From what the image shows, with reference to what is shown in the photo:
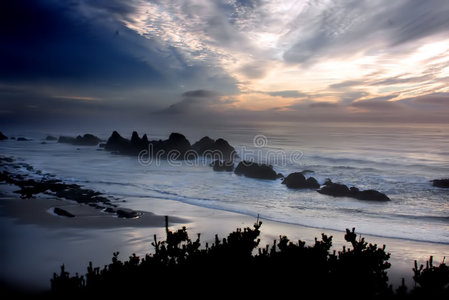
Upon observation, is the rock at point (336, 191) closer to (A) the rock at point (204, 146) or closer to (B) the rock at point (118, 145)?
(A) the rock at point (204, 146)

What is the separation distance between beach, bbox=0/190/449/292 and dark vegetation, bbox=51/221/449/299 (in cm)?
273

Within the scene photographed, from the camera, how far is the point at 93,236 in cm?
1080

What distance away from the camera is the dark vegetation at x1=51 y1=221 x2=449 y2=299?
5.45 m

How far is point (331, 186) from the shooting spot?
68.0 feet

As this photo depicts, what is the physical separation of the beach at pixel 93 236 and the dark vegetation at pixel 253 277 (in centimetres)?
273

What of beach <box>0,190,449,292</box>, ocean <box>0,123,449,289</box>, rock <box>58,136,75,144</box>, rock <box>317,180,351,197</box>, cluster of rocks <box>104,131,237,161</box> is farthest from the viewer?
rock <box>58,136,75,144</box>

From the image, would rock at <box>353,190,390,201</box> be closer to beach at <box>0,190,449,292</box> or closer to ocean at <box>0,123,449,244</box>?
ocean at <box>0,123,449,244</box>

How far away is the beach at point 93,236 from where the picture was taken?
8.42 meters

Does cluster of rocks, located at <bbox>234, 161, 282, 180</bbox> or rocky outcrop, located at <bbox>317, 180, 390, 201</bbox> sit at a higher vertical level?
cluster of rocks, located at <bbox>234, 161, 282, 180</bbox>

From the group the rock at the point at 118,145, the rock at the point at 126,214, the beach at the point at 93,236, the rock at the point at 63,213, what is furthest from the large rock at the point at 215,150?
the rock at the point at 63,213

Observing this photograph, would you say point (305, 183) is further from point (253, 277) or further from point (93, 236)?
point (253, 277)

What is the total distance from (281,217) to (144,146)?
1255 inches

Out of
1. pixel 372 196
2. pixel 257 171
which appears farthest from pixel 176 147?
pixel 372 196

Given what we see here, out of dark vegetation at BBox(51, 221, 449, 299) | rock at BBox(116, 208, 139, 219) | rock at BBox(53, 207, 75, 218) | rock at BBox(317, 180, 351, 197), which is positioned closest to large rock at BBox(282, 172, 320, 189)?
rock at BBox(317, 180, 351, 197)
